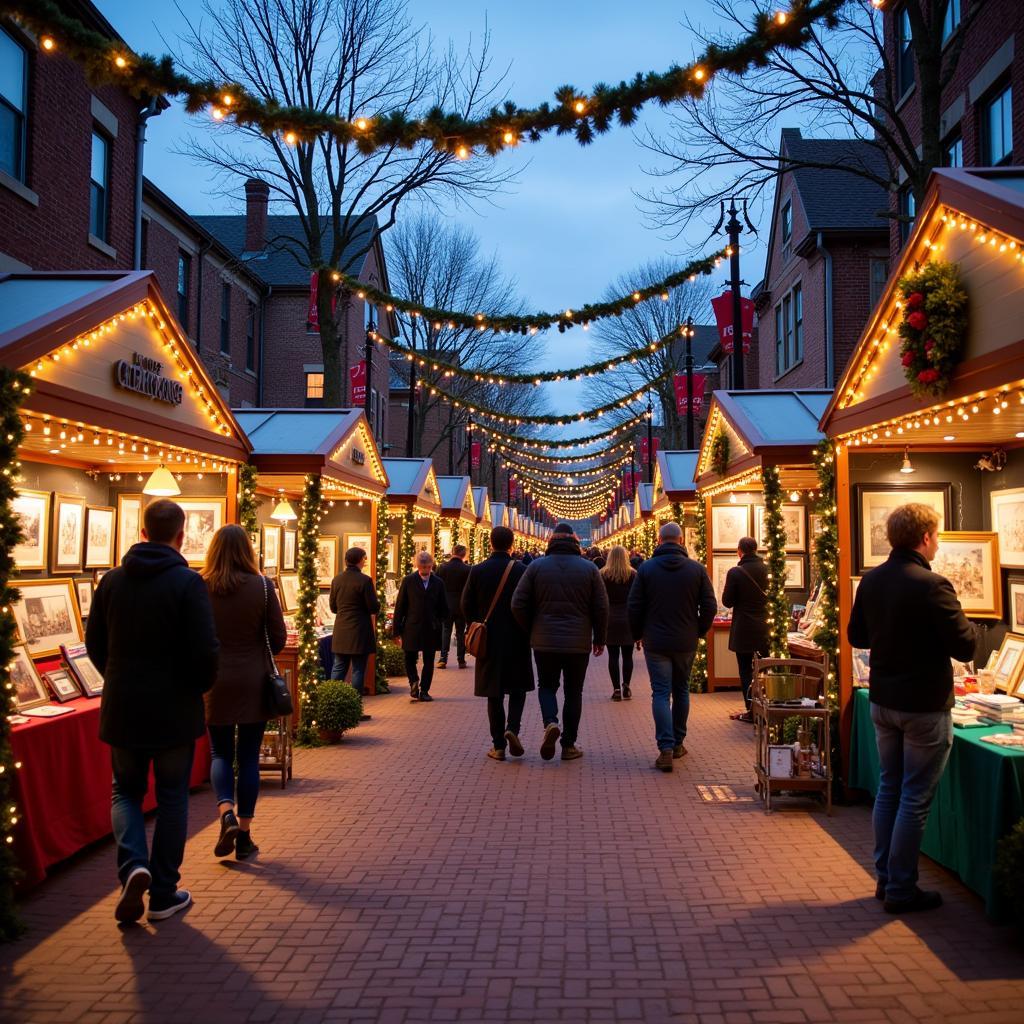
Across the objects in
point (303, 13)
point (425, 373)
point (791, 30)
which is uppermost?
point (303, 13)

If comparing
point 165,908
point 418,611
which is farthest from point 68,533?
point 418,611

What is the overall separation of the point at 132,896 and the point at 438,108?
20.9 feet

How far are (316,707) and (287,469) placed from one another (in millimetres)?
2562

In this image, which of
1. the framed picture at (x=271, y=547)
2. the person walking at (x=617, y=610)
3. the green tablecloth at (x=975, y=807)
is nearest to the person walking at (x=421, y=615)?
the framed picture at (x=271, y=547)

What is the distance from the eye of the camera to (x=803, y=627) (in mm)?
11547

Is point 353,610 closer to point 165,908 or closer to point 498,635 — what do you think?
point 498,635

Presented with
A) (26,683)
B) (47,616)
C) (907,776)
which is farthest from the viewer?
(47,616)

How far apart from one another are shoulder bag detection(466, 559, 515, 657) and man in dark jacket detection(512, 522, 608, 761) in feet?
0.67

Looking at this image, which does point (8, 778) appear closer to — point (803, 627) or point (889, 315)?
point (889, 315)

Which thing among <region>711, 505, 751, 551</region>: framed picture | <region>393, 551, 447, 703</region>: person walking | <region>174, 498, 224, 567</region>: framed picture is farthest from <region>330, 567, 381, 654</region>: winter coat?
<region>711, 505, 751, 551</region>: framed picture

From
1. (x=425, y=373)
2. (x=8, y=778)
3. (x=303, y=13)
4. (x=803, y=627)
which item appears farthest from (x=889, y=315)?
(x=425, y=373)

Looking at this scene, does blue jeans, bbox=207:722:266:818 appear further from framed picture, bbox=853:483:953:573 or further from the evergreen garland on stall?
framed picture, bbox=853:483:953:573

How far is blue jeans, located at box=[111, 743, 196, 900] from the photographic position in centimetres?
499

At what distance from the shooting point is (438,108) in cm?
797
